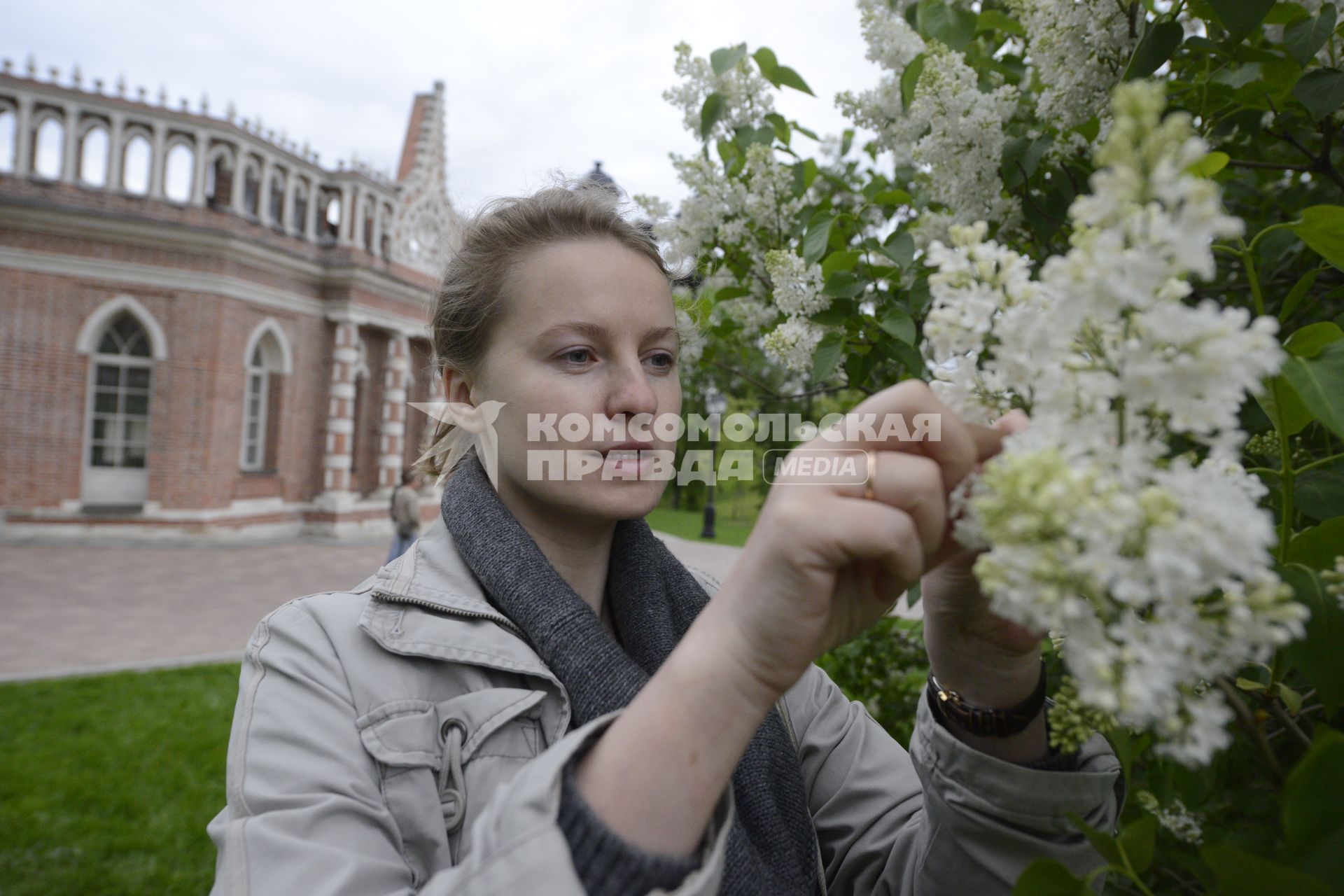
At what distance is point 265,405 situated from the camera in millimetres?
17062

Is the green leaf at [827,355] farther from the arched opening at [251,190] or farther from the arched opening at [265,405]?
the arched opening at [251,190]

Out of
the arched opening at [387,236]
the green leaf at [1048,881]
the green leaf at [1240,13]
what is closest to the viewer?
the green leaf at [1048,881]

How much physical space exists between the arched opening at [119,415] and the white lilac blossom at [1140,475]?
17.8 meters

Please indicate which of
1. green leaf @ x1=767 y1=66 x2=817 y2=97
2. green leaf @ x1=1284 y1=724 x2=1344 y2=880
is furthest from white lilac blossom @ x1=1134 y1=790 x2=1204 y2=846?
green leaf @ x1=767 y1=66 x2=817 y2=97

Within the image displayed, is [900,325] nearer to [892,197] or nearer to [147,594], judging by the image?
[892,197]

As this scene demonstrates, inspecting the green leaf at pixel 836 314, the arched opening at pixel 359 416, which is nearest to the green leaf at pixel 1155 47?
the green leaf at pixel 836 314

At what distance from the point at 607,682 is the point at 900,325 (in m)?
0.94

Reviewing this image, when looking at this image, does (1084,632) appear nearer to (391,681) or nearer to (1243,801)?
(391,681)

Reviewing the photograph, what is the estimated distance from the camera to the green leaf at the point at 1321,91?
1317mm

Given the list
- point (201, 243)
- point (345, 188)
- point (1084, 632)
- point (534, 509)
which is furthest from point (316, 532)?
point (1084, 632)

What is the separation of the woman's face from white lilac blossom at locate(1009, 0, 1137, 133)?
3.18 ft

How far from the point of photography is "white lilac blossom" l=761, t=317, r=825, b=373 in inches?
71.4

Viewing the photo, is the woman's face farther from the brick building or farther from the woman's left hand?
the brick building

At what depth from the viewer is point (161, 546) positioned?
1430cm
